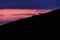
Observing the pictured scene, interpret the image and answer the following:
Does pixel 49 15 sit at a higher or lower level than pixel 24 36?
higher

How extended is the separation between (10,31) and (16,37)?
0.09 m

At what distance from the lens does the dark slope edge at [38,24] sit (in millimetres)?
2068

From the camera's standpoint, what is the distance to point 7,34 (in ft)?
6.97

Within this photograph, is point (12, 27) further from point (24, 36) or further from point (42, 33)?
point (42, 33)

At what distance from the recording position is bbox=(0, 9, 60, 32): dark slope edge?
2068mm

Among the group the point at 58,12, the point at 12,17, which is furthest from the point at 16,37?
the point at 58,12

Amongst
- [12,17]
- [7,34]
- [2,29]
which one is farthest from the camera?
[12,17]

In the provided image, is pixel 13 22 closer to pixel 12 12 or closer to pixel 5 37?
pixel 5 37

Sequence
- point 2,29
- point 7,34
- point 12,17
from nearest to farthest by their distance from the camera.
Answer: point 2,29 < point 7,34 < point 12,17

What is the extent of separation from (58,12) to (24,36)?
1.40 feet

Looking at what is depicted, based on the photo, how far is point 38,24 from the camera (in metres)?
2.21

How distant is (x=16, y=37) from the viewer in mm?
2135

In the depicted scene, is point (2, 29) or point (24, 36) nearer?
point (2, 29)

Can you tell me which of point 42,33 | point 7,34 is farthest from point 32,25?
point 7,34
